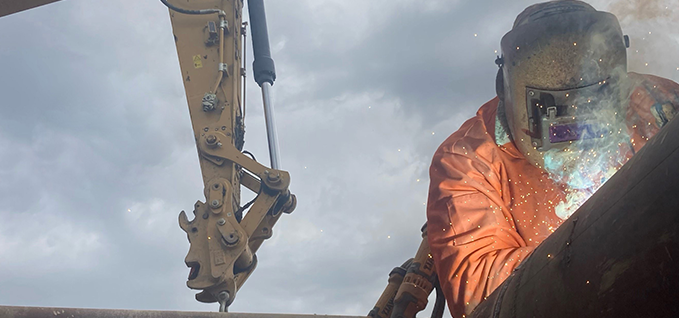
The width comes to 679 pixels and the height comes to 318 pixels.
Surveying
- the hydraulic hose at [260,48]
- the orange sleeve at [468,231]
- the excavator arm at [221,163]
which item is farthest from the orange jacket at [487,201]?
the hydraulic hose at [260,48]

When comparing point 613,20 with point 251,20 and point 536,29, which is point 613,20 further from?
point 251,20

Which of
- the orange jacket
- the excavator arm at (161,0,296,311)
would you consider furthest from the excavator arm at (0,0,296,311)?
the orange jacket

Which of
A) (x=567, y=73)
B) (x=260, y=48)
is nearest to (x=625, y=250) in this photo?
(x=567, y=73)

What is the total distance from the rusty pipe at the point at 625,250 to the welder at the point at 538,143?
100 cm

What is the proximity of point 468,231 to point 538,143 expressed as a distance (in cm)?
45

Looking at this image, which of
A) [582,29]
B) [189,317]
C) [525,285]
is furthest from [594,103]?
[189,317]

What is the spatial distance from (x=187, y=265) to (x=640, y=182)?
4.53 metres

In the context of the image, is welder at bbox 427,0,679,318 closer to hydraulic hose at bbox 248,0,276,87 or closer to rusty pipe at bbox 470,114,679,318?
rusty pipe at bbox 470,114,679,318

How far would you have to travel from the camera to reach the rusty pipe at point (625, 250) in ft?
2.00

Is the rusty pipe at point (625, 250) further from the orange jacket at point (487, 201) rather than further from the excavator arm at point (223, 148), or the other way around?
the excavator arm at point (223, 148)

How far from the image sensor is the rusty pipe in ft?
2.00

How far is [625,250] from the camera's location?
0.66 m

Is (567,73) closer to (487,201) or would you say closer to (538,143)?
(538,143)

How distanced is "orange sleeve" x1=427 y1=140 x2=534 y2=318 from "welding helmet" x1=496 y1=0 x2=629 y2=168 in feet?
0.86
